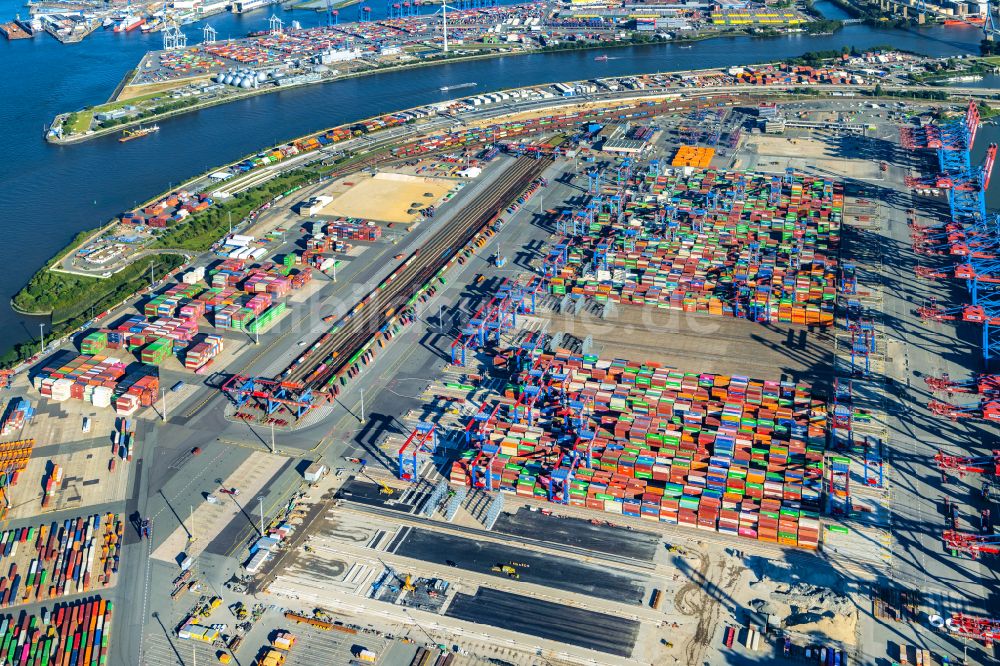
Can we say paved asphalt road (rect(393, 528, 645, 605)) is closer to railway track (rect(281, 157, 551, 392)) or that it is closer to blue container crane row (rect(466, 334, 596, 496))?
blue container crane row (rect(466, 334, 596, 496))

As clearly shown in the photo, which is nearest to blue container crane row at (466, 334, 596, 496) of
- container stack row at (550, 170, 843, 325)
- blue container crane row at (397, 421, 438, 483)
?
blue container crane row at (397, 421, 438, 483)

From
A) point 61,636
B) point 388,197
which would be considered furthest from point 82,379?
point 388,197

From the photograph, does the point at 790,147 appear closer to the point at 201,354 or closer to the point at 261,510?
the point at 201,354

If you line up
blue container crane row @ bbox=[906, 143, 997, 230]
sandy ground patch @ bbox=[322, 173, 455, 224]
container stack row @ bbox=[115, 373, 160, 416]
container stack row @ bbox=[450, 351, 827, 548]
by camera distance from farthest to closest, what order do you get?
sandy ground patch @ bbox=[322, 173, 455, 224] → blue container crane row @ bbox=[906, 143, 997, 230] → container stack row @ bbox=[115, 373, 160, 416] → container stack row @ bbox=[450, 351, 827, 548]

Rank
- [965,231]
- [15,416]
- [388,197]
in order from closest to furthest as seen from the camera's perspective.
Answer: [15,416], [965,231], [388,197]

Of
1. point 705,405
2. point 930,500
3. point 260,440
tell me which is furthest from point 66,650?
point 930,500
